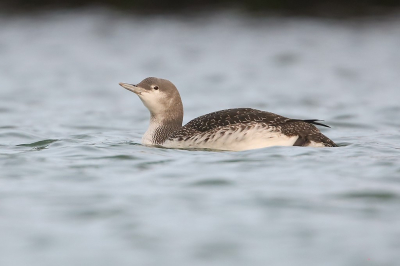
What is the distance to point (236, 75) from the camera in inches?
635

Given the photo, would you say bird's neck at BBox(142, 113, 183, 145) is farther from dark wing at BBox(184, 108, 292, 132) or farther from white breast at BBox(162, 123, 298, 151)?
white breast at BBox(162, 123, 298, 151)

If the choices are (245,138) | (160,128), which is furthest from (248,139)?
(160,128)

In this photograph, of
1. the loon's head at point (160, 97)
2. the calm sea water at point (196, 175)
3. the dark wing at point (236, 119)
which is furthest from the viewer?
the loon's head at point (160, 97)

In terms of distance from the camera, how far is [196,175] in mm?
6609

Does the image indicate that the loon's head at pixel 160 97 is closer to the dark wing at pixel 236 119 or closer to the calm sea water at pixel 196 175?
the calm sea water at pixel 196 175

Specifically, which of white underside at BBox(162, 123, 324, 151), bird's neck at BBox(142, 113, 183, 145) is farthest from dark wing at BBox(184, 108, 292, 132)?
bird's neck at BBox(142, 113, 183, 145)

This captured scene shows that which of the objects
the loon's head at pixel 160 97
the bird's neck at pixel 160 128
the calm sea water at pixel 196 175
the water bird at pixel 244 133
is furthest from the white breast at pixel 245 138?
the loon's head at pixel 160 97

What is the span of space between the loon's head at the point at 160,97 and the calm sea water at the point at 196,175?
497 millimetres

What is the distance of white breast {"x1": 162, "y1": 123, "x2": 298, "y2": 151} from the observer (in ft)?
25.7

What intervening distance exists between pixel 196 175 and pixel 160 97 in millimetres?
2308

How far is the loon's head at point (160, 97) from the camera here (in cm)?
863

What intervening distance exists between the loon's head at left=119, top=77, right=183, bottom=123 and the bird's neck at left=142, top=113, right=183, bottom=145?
0.04 ft

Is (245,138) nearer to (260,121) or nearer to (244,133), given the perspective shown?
(244,133)

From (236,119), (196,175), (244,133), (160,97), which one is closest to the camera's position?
(196,175)
